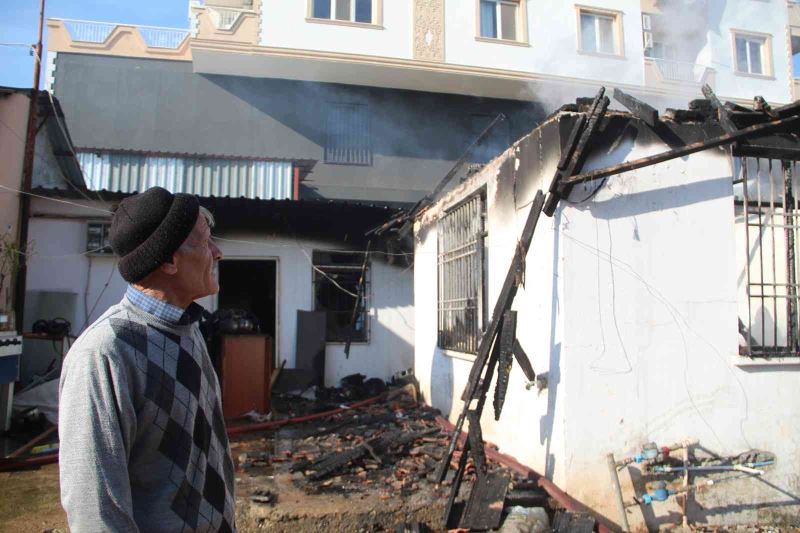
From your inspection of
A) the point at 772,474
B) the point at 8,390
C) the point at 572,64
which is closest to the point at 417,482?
the point at 772,474

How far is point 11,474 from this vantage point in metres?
5.91

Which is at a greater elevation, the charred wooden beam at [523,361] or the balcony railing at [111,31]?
the balcony railing at [111,31]

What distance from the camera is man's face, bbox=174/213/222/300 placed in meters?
1.64

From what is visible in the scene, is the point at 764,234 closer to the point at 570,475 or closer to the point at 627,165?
the point at 627,165

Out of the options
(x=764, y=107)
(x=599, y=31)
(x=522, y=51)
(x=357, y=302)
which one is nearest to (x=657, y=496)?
(x=764, y=107)

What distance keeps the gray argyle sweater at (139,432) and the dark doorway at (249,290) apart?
11556 millimetres

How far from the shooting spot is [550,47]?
53.9 ft

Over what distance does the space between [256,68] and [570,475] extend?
13.6 meters

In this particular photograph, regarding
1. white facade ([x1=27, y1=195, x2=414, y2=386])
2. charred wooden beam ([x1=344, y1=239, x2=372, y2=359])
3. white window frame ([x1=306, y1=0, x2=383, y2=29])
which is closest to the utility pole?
white facade ([x1=27, y1=195, x2=414, y2=386])

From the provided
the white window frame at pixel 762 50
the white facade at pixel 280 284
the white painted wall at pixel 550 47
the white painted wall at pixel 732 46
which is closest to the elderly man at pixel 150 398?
the white facade at pixel 280 284

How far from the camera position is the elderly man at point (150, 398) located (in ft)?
4.26

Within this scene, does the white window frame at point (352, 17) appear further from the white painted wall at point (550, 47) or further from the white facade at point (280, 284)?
the white facade at point (280, 284)

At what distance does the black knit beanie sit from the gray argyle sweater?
121 mm

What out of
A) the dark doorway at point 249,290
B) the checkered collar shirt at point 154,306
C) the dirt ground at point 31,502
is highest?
the dark doorway at point 249,290
